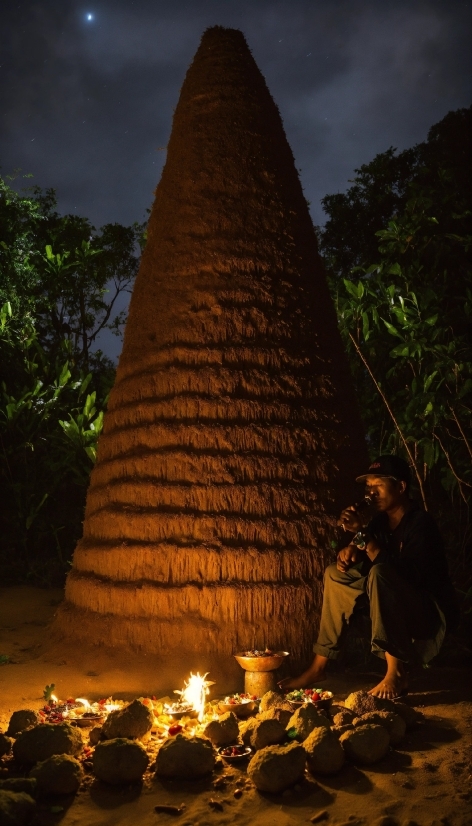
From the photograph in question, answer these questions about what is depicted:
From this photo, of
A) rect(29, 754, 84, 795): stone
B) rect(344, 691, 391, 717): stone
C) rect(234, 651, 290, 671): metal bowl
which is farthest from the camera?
rect(234, 651, 290, 671): metal bowl

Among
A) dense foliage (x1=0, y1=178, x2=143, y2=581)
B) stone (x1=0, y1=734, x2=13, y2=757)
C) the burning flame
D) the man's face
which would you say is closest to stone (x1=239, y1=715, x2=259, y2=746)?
the burning flame

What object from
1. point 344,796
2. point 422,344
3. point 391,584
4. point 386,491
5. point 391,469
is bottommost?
point 344,796

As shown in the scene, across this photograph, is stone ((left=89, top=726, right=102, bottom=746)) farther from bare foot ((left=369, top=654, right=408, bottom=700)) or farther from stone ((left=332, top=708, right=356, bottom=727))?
bare foot ((left=369, top=654, right=408, bottom=700))

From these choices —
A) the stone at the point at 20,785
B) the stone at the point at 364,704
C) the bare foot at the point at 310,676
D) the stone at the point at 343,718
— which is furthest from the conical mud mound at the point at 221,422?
the stone at the point at 20,785

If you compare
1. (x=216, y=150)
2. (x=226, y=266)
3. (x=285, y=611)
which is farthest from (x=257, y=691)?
(x=216, y=150)

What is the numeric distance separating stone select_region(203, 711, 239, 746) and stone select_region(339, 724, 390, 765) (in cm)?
45

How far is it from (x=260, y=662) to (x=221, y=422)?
1.33 meters

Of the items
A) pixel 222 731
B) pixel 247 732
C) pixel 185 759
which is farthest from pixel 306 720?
pixel 185 759

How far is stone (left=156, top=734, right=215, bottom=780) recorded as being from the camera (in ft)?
8.44

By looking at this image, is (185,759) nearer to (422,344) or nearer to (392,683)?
(392,683)

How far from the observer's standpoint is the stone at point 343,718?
298cm

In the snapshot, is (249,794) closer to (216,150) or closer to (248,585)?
(248,585)

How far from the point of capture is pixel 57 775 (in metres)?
2.46

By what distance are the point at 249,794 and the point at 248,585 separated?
4.59 feet
